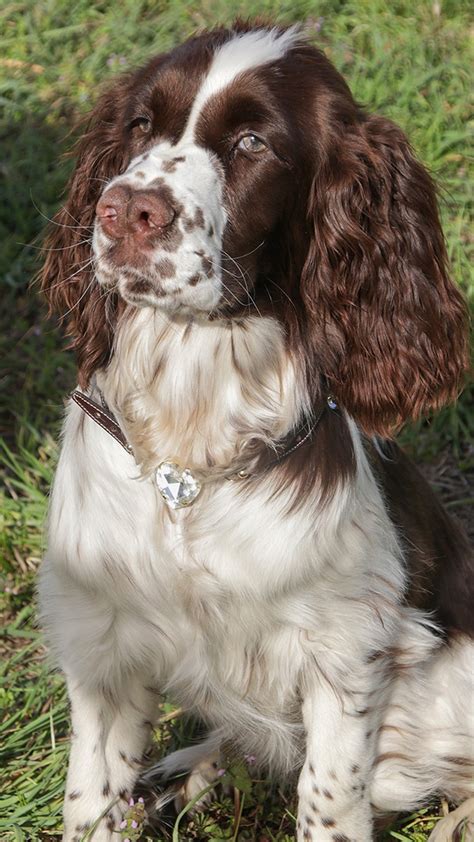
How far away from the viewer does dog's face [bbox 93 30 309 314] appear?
273 centimetres

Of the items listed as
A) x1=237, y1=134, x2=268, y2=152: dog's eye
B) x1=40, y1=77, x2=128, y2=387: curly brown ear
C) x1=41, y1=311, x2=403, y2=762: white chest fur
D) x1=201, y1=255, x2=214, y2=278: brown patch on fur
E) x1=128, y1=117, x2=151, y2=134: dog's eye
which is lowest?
x1=41, y1=311, x2=403, y2=762: white chest fur

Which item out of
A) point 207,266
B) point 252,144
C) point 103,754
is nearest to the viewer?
point 207,266

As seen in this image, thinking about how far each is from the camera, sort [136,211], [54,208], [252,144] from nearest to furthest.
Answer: [136,211] → [252,144] → [54,208]

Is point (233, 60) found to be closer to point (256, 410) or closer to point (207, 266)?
point (207, 266)

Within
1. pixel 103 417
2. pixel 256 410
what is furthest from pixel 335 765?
pixel 103 417

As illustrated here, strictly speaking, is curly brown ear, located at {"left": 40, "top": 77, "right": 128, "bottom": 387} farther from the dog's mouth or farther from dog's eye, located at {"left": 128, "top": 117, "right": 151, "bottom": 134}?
the dog's mouth

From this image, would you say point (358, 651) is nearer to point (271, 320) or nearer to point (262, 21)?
point (271, 320)

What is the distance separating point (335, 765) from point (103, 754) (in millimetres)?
613

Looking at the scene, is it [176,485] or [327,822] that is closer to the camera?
[176,485]

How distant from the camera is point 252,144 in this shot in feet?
9.62

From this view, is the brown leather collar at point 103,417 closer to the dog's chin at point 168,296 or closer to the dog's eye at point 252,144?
the dog's chin at point 168,296

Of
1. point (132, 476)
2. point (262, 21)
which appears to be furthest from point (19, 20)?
point (132, 476)

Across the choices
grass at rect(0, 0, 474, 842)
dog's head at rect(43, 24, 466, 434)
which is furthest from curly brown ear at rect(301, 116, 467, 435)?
grass at rect(0, 0, 474, 842)

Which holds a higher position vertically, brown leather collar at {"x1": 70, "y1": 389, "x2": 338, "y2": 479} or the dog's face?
the dog's face
